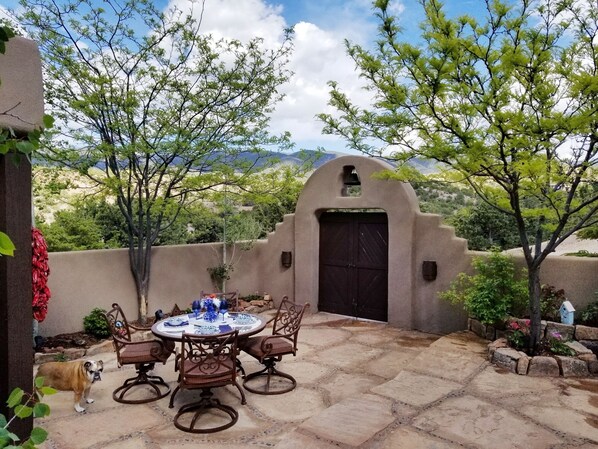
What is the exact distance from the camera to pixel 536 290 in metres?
6.03

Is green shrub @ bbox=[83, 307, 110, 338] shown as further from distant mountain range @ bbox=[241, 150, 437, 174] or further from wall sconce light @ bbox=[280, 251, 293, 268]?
distant mountain range @ bbox=[241, 150, 437, 174]

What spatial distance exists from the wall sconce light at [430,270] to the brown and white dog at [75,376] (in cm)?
581

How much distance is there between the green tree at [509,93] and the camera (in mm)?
5363

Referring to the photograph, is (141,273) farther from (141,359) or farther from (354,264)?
(354,264)

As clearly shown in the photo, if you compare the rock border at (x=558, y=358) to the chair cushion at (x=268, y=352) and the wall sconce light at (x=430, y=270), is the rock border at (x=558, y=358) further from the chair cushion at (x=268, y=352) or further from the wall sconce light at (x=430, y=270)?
the chair cushion at (x=268, y=352)

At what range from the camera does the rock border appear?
553 centimetres

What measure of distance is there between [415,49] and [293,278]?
6.11 meters

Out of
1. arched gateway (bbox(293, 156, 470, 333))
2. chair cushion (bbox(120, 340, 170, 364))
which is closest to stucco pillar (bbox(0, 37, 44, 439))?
chair cushion (bbox(120, 340, 170, 364))

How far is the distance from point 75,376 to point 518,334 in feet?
18.9

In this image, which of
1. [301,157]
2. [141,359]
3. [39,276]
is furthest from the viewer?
[301,157]

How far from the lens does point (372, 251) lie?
9.29m

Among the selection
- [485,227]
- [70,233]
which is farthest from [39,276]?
[485,227]

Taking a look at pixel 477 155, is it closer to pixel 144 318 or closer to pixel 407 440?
pixel 407 440

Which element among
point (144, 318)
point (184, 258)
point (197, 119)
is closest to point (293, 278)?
point (184, 258)
